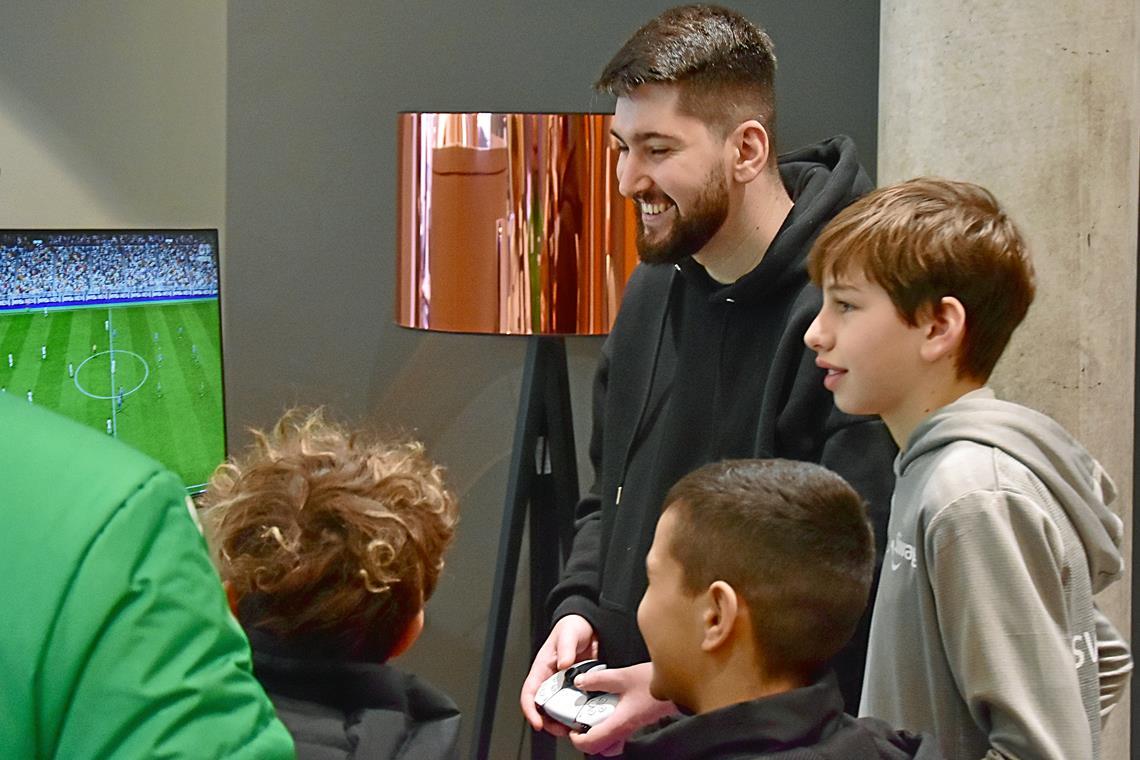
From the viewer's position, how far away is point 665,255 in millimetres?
2033

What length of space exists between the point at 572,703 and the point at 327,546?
511 mm

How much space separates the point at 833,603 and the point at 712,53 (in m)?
0.96

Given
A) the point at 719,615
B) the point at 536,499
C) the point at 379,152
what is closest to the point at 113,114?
the point at 379,152

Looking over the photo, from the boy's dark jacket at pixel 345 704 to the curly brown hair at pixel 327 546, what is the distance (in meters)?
0.02

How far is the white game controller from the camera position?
5.68ft

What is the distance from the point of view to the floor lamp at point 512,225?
9.32 feet

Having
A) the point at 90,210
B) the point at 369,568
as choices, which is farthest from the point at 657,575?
the point at 90,210

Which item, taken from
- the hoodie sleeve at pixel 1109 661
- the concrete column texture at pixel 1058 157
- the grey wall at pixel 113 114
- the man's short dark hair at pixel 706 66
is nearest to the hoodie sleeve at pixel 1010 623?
the hoodie sleeve at pixel 1109 661

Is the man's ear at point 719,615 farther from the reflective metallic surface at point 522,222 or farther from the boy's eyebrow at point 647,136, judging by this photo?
the reflective metallic surface at point 522,222

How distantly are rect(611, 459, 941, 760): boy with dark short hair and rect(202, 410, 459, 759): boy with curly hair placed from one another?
0.77 ft

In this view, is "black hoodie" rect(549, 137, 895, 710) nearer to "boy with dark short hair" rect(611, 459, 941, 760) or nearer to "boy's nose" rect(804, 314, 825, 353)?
"boy's nose" rect(804, 314, 825, 353)

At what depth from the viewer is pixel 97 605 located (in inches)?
26.7

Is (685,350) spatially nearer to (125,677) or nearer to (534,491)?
(534,491)

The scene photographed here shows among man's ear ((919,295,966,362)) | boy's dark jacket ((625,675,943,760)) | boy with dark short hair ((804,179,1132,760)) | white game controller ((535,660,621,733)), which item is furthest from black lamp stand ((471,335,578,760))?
boy's dark jacket ((625,675,943,760))
